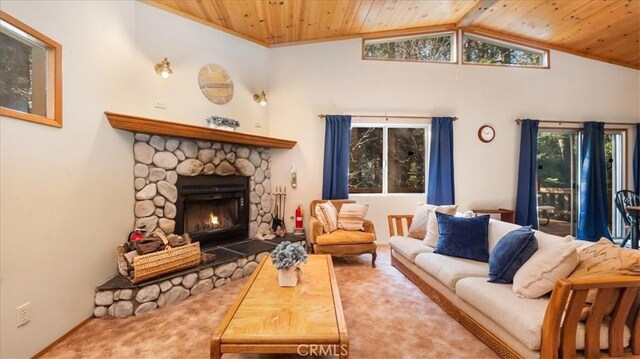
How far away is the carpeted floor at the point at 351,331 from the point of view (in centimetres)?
182

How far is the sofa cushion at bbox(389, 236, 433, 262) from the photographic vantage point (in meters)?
2.86

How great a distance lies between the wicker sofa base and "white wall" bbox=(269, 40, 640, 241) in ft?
6.12

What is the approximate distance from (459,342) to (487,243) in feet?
3.41

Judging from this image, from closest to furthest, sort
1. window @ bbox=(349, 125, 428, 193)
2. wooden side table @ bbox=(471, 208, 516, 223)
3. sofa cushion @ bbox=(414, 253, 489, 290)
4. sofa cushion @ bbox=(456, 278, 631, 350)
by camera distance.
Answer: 1. sofa cushion @ bbox=(456, 278, 631, 350)
2. sofa cushion @ bbox=(414, 253, 489, 290)
3. wooden side table @ bbox=(471, 208, 516, 223)
4. window @ bbox=(349, 125, 428, 193)

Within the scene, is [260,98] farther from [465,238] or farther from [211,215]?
[465,238]

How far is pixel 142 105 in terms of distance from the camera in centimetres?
290

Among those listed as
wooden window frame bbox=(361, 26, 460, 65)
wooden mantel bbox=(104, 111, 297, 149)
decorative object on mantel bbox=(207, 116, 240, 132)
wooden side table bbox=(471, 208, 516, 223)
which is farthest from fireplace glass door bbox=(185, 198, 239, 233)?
wooden side table bbox=(471, 208, 516, 223)

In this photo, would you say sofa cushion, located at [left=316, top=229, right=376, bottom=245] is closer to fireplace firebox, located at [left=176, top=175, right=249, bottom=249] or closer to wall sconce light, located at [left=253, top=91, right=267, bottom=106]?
fireplace firebox, located at [left=176, top=175, right=249, bottom=249]

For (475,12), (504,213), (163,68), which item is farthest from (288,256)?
(475,12)

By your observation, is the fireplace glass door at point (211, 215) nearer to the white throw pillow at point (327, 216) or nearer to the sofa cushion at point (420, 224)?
the white throw pillow at point (327, 216)

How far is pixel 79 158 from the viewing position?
2166mm

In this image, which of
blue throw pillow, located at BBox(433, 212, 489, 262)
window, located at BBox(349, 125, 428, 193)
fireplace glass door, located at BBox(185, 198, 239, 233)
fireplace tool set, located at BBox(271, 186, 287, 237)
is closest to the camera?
blue throw pillow, located at BBox(433, 212, 489, 262)

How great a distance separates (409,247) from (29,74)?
136 inches

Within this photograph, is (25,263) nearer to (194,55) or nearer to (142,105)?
(142,105)
